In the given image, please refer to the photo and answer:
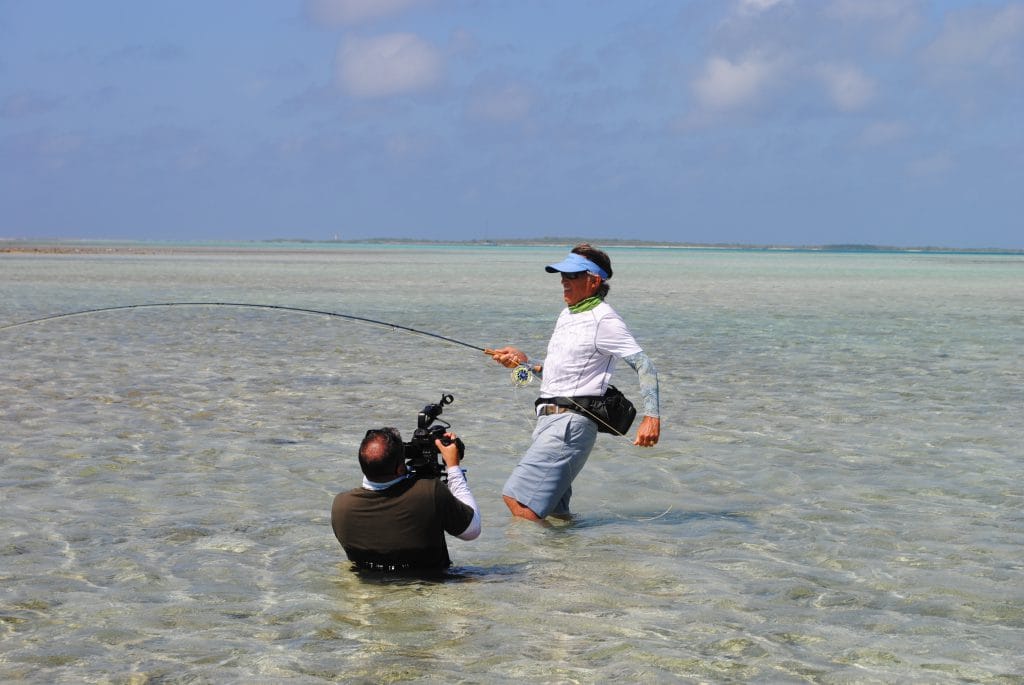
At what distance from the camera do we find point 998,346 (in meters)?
20.4

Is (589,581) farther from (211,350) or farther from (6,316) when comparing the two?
(6,316)

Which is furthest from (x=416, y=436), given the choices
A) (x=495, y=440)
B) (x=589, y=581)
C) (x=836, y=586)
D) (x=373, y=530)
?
(x=495, y=440)

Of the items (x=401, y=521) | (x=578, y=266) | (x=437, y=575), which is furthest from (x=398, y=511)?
(x=578, y=266)

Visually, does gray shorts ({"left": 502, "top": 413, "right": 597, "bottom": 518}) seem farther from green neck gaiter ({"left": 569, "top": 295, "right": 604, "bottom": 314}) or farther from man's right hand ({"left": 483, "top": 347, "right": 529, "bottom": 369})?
green neck gaiter ({"left": 569, "top": 295, "right": 604, "bottom": 314})

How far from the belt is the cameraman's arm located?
1.17m

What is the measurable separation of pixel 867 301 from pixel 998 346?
1657 cm

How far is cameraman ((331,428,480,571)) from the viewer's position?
588cm

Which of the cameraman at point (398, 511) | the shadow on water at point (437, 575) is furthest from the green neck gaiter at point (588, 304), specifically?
the shadow on water at point (437, 575)

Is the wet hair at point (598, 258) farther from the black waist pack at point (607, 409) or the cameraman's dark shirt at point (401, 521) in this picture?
the cameraman's dark shirt at point (401, 521)

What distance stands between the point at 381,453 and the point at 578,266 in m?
1.85

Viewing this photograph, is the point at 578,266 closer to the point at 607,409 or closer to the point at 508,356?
the point at 508,356

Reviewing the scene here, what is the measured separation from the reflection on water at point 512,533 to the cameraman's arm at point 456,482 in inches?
13.7

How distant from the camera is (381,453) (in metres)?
5.81

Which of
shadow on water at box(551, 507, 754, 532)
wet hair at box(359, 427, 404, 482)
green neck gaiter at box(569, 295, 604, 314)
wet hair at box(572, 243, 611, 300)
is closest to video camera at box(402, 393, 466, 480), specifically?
wet hair at box(359, 427, 404, 482)
